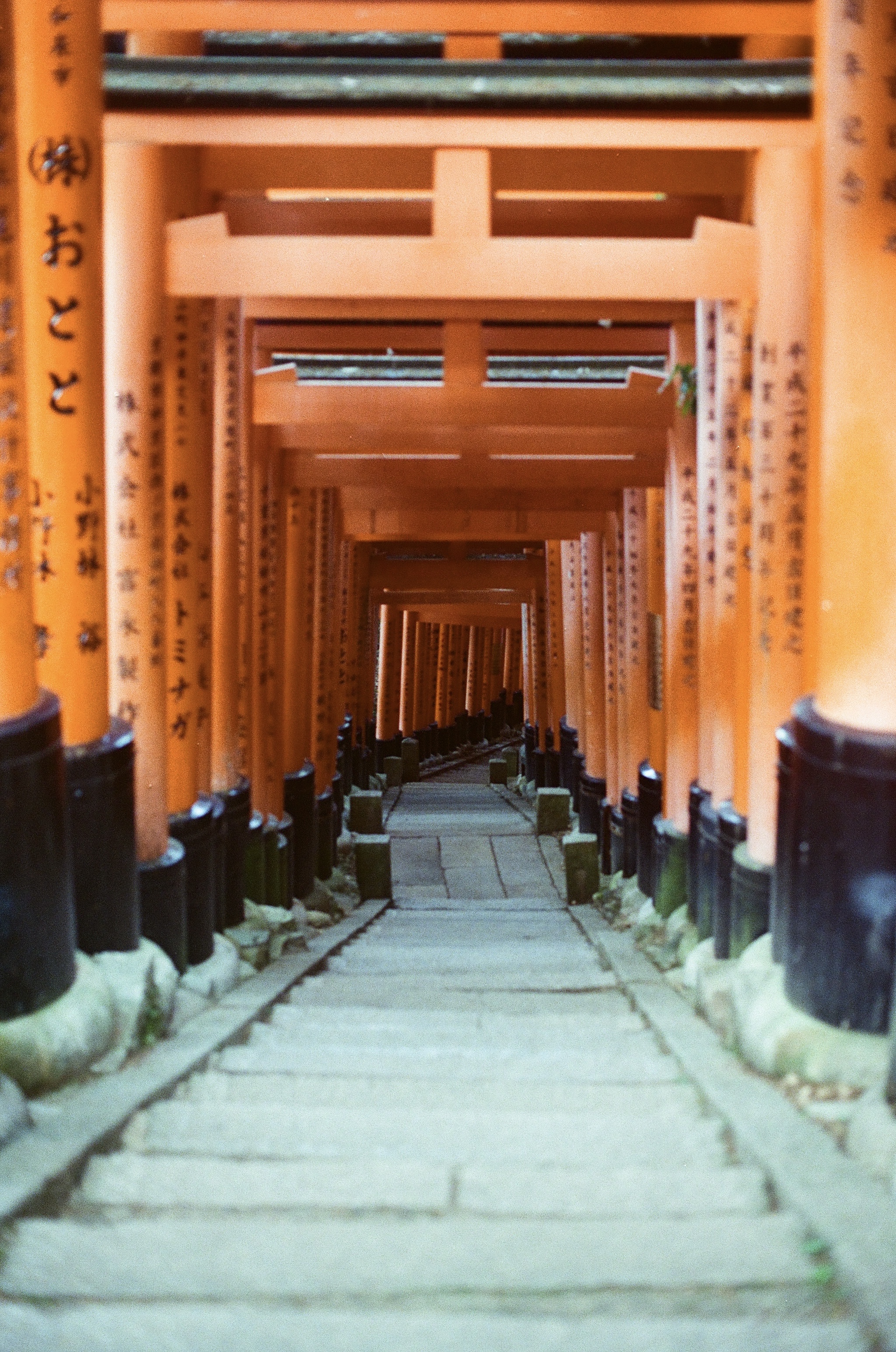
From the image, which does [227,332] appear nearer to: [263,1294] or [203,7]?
[203,7]

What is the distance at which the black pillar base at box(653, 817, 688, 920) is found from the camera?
24.3ft

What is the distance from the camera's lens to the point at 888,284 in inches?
148

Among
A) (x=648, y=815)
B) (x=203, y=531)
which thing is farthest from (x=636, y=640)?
(x=203, y=531)

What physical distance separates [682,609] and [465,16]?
3.62 meters

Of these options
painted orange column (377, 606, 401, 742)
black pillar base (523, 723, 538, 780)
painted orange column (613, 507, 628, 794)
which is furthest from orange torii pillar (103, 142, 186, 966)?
painted orange column (377, 606, 401, 742)

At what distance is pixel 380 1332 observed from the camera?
2184mm

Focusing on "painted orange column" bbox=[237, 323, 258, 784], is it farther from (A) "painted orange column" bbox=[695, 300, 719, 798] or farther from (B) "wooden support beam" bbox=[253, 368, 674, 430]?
(A) "painted orange column" bbox=[695, 300, 719, 798]

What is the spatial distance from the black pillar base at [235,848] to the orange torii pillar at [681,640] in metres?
2.57

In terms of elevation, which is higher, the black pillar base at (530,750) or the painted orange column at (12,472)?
the painted orange column at (12,472)

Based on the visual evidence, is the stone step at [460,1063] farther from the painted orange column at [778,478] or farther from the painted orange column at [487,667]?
the painted orange column at [487,667]

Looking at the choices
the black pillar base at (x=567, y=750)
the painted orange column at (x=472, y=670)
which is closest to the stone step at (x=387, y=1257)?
the black pillar base at (x=567, y=750)

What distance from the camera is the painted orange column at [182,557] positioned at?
560cm

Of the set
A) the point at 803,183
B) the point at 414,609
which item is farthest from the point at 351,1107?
the point at 414,609

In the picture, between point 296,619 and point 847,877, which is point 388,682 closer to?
point 296,619
